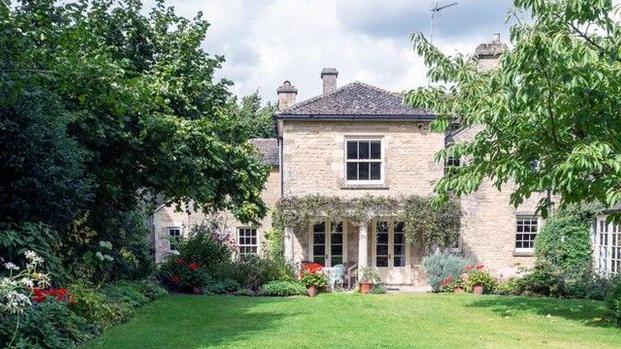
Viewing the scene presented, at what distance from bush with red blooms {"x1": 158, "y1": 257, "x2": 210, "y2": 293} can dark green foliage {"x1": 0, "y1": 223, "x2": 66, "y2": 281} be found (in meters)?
8.21

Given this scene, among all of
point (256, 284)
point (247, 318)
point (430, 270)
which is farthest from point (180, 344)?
point (430, 270)

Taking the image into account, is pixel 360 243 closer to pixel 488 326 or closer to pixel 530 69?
pixel 488 326

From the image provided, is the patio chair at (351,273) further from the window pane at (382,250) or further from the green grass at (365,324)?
the green grass at (365,324)

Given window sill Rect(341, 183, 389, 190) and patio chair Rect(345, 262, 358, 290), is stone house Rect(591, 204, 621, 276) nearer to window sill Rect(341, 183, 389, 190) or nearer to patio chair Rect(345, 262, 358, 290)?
window sill Rect(341, 183, 389, 190)

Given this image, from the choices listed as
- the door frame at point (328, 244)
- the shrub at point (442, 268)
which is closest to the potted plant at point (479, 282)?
the shrub at point (442, 268)

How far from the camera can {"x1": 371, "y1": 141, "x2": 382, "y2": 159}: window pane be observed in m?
21.8

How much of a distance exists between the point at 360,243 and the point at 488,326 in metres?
9.81

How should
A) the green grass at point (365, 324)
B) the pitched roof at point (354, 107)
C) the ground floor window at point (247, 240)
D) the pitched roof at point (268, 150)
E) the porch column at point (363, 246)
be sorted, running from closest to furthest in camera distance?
the green grass at point (365, 324), the pitched roof at point (354, 107), the porch column at point (363, 246), the ground floor window at point (247, 240), the pitched roof at point (268, 150)

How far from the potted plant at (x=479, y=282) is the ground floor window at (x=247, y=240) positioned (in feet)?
29.7

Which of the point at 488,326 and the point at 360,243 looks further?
the point at 360,243

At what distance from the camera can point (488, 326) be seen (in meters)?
12.0

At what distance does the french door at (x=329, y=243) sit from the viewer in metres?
22.6

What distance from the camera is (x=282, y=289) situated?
62.2ft

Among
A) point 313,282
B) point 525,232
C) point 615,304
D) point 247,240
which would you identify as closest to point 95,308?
point 313,282
